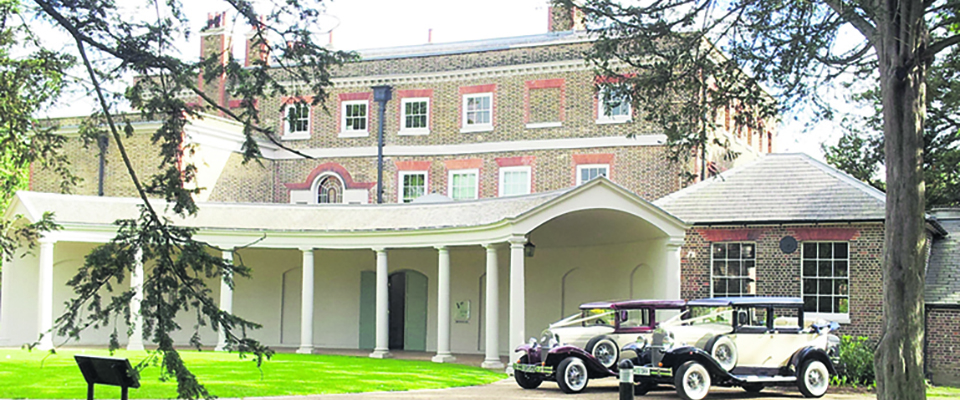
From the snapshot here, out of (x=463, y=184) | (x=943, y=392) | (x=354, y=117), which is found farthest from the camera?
(x=354, y=117)

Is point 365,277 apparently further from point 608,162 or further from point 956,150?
point 956,150

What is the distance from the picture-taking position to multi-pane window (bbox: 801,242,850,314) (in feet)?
74.3

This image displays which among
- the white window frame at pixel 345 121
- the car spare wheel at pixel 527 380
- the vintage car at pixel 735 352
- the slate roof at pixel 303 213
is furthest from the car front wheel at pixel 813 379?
the white window frame at pixel 345 121

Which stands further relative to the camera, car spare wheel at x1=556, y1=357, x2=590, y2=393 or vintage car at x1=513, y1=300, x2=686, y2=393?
vintage car at x1=513, y1=300, x2=686, y2=393

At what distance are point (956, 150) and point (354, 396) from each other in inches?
729

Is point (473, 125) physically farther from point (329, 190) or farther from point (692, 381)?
point (692, 381)

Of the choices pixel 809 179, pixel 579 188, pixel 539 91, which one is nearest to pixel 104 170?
pixel 539 91

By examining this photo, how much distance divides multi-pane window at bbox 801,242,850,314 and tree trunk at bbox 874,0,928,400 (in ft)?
29.3

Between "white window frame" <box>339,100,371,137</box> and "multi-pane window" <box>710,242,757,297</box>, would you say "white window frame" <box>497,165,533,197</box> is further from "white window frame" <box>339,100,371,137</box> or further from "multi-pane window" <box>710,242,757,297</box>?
"multi-pane window" <box>710,242,757,297</box>

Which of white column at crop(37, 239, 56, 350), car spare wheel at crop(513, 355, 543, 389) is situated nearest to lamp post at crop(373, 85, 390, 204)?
white column at crop(37, 239, 56, 350)


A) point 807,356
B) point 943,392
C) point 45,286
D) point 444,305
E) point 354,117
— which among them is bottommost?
point 943,392

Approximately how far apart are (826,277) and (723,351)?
772cm

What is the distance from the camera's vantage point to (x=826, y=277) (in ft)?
74.8

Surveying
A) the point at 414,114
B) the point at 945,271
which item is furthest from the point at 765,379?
the point at 414,114
